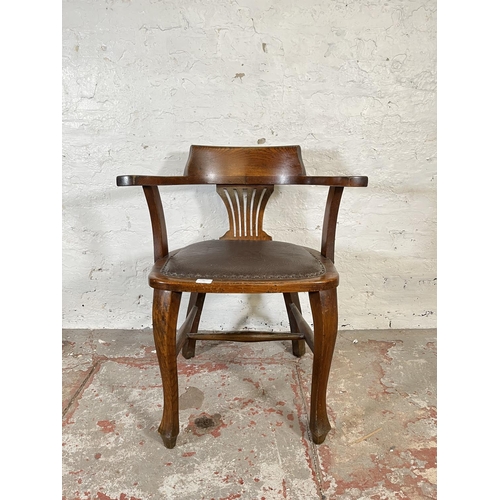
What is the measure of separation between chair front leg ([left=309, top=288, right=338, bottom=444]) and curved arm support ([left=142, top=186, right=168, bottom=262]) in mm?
585

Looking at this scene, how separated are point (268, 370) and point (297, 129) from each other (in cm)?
123

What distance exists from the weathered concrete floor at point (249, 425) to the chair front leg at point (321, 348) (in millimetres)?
66

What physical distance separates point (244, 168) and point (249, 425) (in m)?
→ 1.07

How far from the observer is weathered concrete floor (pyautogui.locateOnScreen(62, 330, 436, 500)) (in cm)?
120

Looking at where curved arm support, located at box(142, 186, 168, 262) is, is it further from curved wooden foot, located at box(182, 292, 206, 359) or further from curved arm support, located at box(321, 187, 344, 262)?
curved arm support, located at box(321, 187, 344, 262)

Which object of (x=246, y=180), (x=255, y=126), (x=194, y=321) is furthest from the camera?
(x=255, y=126)

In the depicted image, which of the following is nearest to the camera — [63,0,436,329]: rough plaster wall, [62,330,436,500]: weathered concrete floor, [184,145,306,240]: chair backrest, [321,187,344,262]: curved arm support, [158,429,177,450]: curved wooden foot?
[62,330,436,500]: weathered concrete floor

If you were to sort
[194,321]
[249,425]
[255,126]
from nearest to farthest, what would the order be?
[249,425], [194,321], [255,126]

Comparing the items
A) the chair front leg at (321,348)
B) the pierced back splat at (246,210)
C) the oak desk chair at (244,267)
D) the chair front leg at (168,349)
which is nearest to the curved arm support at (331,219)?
the oak desk chair at (244,267)

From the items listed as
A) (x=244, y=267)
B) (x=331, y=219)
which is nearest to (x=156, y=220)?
(x=244, y=267)

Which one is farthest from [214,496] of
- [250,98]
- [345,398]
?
[250,98]

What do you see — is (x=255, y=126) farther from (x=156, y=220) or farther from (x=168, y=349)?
(x=168, y=349)

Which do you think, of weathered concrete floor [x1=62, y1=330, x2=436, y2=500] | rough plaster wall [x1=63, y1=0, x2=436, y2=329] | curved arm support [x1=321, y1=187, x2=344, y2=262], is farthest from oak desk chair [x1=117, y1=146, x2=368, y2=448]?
rough plaster wall [x1=63, y1=0, x2=436, y2=329]

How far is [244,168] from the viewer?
1.83 m
